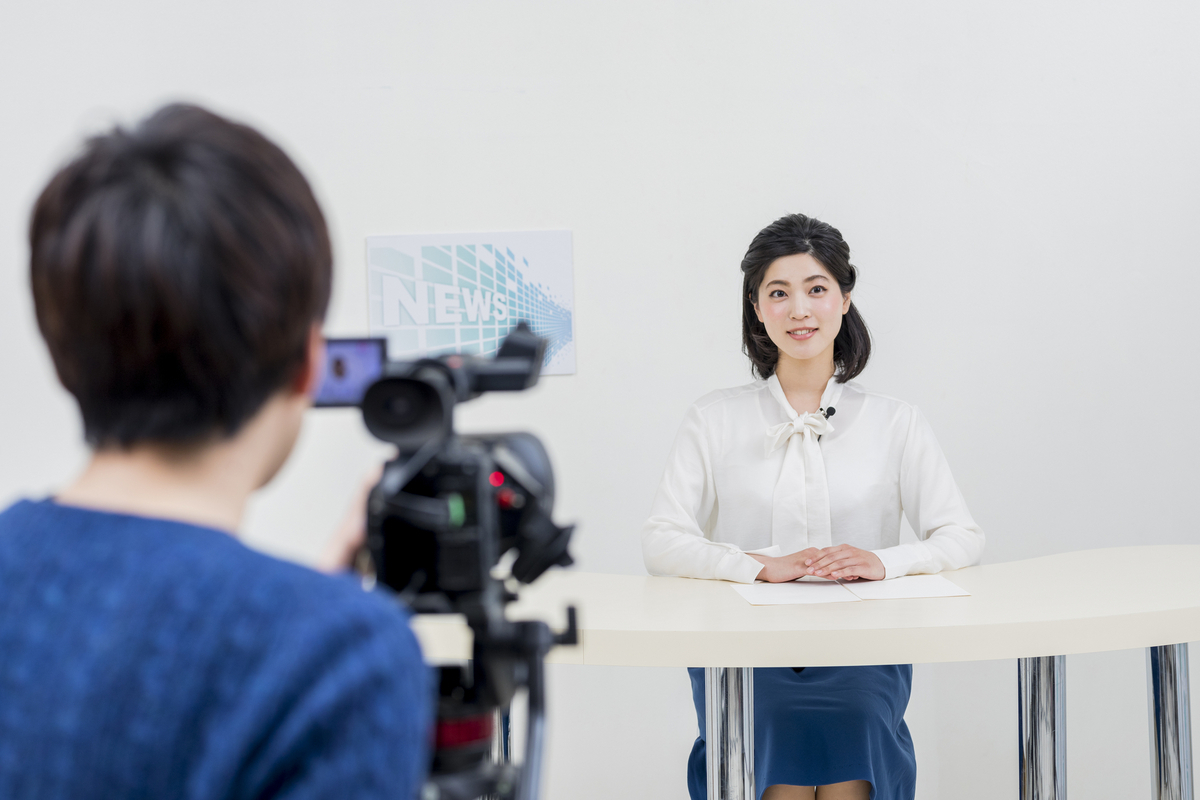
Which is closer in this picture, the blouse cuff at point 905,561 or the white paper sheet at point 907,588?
the white paper sheet at point 907,588

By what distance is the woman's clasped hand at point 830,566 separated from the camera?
1907 millimetres

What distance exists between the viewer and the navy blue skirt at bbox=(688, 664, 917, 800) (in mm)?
1973

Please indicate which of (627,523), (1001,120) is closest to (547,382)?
(627,523)

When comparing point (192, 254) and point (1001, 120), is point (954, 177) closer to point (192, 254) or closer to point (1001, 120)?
point (1001, 120)

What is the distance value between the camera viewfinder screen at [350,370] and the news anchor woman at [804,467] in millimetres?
1369

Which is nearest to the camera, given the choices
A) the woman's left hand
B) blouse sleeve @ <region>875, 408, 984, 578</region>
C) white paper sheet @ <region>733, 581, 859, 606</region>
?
white paper sheet @ <region>733, 581, 859, 606</region>

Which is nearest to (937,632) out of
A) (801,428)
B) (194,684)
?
(801,428)

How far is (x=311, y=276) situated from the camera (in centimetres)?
55

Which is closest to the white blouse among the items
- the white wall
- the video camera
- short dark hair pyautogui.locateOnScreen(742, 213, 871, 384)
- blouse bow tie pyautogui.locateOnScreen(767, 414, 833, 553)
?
blouse bow tie pyautogui.locateOnScreen(767, 414, 833, 553)

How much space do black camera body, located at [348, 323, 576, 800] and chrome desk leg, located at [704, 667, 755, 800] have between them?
1.02m

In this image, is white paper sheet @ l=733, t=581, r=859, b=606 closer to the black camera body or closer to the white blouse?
the white blouse

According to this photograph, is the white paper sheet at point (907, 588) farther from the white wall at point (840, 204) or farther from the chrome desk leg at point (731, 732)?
the white wall at point (840, 204)

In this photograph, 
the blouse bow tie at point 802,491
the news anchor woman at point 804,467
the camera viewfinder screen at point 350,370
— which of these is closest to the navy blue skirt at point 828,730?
the news anchor woman at point 804,467

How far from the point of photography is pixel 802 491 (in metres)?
2.39
